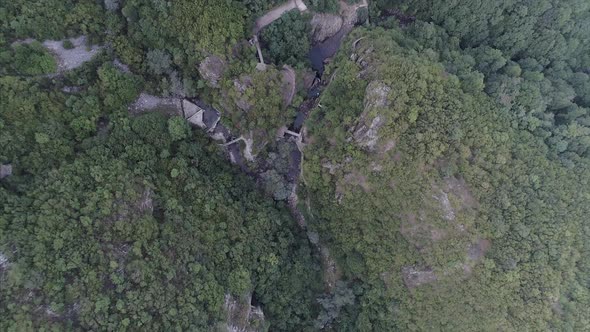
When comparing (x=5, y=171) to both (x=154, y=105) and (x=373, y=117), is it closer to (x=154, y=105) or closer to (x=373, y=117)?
(x=154, y=105)

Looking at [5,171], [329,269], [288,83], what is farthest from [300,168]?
[5,171]

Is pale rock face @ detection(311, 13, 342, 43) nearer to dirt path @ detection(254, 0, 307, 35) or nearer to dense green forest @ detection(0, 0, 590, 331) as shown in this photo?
dense green forest @ detection(0, 0, 590, 331)

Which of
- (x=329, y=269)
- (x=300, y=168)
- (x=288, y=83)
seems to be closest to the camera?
(x=288, y=83)

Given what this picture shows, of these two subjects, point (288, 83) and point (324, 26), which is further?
point (324, 26)

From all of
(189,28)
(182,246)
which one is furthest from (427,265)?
(189,28)

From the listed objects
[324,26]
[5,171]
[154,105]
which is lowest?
[5,171]

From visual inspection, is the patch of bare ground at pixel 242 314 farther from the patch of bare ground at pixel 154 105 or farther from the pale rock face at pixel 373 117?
the patch of bare ground at pixel 154 105
